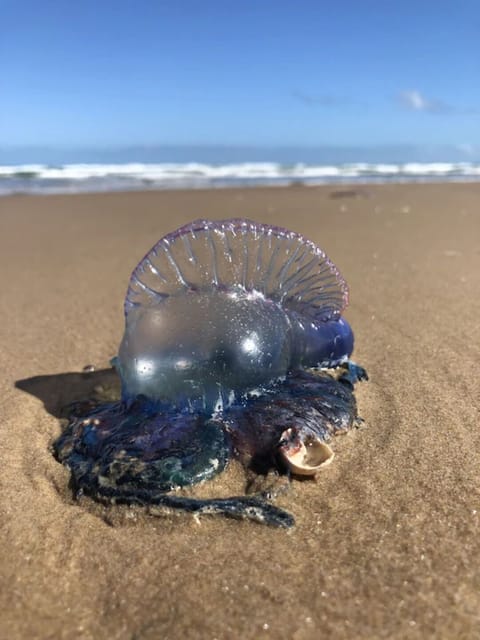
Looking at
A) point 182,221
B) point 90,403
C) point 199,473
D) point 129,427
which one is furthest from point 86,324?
point 182,221

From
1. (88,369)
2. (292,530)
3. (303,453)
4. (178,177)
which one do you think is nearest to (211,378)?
(303,453)

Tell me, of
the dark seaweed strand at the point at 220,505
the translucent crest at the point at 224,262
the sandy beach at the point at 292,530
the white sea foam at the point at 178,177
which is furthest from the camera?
the white sea foam at the point at 178,177

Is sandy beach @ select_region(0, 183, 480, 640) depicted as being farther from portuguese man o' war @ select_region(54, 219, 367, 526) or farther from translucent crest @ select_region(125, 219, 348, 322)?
translucent crest @ select_region(125, 219, 348, 322)

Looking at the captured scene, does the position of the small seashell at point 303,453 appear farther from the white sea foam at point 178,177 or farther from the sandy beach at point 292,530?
the white sea foam at point 178,177

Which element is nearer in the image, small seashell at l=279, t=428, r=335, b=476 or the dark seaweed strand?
the dark seaweed strand

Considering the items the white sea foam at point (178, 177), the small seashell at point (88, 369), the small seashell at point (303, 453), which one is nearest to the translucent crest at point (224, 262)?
the small seashell at point (303, 453)

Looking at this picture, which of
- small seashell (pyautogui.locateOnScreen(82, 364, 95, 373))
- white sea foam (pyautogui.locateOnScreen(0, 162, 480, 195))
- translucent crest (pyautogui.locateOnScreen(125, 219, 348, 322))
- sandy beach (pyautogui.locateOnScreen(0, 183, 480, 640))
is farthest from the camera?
white sea foam (pyautogui.locateOnScreen(0, 162, 480, 195))

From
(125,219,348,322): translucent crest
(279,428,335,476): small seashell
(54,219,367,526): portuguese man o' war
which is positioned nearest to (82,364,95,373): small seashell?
(54,219,367,526): portuguese man o' war

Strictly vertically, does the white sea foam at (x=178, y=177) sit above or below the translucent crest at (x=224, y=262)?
below
